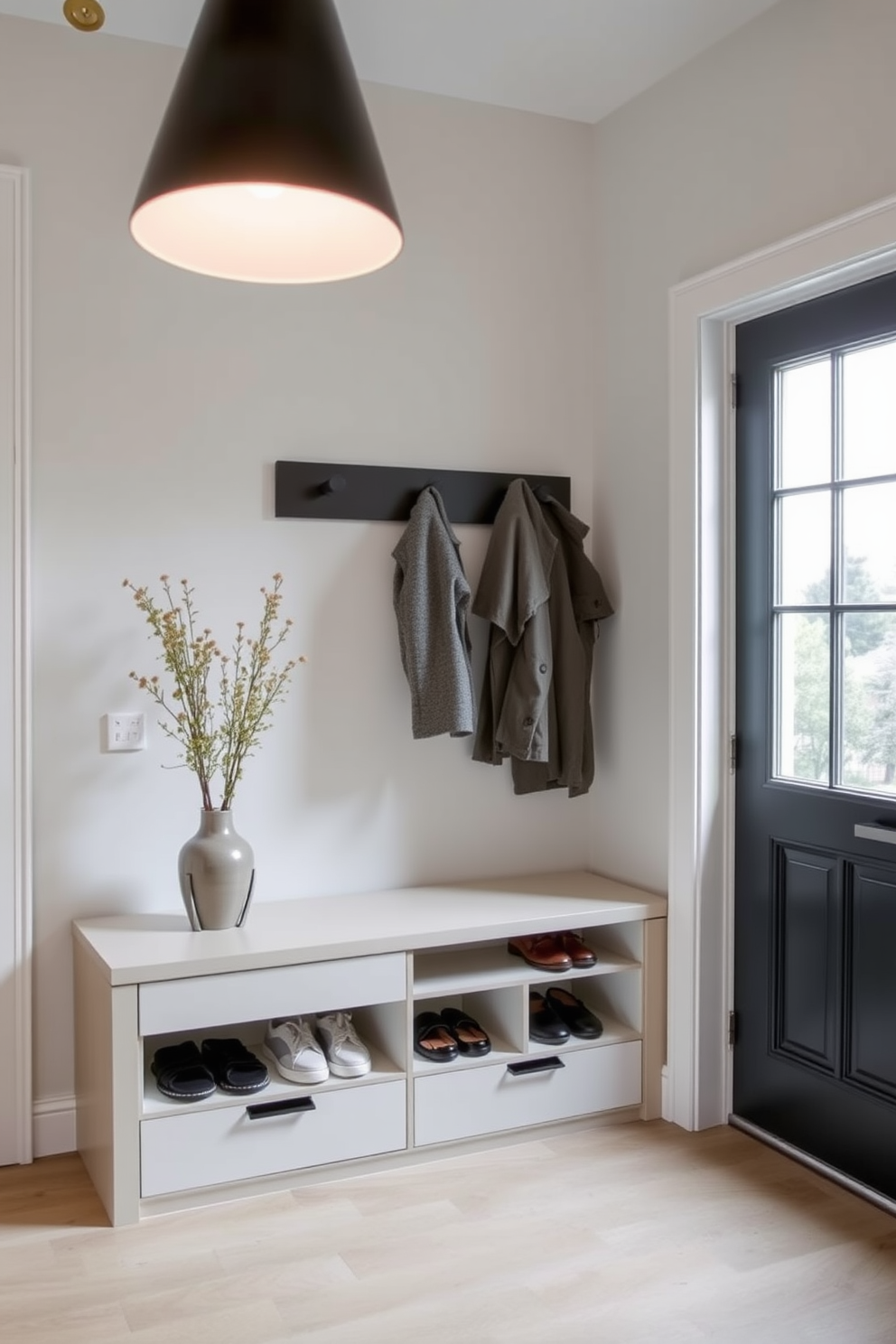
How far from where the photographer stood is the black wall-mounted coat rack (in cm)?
304

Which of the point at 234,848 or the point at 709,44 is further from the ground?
the point at 709,44

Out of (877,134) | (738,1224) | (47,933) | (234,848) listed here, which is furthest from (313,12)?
(738,1224)

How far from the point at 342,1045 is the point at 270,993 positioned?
0.28 m

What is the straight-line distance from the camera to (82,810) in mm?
2848

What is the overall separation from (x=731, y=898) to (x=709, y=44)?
2.08 m

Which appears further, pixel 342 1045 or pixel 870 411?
pixel 342 1045

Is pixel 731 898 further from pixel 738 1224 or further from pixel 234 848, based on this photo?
pixel 234 848

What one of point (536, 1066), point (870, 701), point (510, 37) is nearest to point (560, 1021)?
point (536, 1066)

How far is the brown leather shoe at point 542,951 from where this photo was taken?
9.71ft

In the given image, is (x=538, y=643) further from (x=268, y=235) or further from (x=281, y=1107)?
(x=268, y=235)

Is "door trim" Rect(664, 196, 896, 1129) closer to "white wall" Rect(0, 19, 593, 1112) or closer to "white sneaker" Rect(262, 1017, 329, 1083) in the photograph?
"white wall" Rect(0, 19, 593, 1112)

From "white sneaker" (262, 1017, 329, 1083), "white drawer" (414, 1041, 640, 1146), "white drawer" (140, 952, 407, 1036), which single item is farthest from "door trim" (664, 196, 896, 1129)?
"white sneaker" (262, 1017, 329, 1083)

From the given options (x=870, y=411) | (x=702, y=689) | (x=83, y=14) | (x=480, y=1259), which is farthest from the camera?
(x=702, y=689)

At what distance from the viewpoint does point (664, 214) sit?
3078 millimetres
